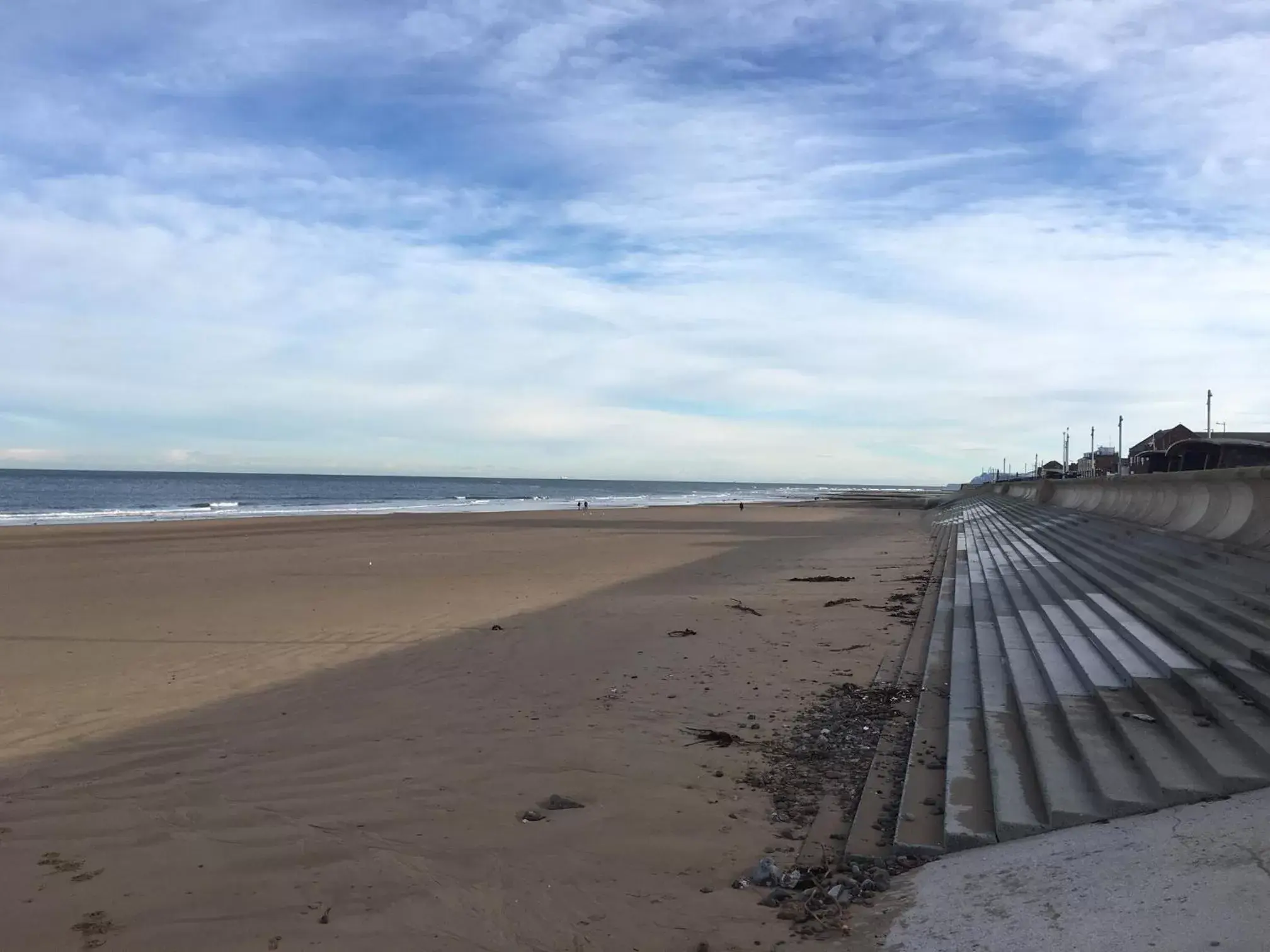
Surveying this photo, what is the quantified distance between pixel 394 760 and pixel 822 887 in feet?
10.5

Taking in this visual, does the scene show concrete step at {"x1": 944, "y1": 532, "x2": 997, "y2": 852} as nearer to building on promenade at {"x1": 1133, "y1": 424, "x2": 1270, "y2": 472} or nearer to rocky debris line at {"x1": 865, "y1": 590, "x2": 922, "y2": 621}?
rocky debris line at {"x1": 865, "y1": 590, "x2": 922, "y2": 621}

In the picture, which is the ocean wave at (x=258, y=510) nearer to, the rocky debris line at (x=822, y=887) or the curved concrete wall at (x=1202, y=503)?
the curved concrete wall at (x=1202, y=503)

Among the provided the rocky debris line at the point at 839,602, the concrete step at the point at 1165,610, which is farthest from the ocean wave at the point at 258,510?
the concrete step at the point at 1165,610

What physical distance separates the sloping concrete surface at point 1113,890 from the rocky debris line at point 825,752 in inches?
45.3

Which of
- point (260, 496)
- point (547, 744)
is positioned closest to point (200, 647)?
point (547, 744)

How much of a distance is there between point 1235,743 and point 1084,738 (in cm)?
72

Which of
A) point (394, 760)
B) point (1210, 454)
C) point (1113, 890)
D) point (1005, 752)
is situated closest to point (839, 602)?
point (1005, 752)

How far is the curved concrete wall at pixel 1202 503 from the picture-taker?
327 inches

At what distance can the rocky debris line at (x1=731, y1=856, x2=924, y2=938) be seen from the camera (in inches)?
143

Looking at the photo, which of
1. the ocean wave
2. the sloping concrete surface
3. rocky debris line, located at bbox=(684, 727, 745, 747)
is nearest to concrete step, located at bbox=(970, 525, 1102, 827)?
the sloping concrete surface

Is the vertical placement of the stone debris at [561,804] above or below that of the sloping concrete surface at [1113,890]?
below

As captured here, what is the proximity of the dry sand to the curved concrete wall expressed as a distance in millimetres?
3474

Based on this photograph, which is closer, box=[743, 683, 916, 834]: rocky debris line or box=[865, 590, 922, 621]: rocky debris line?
box=[743, 683, 916, 834]: rocky debris line

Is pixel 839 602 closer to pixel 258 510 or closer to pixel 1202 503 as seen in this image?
pixel 1202 503
